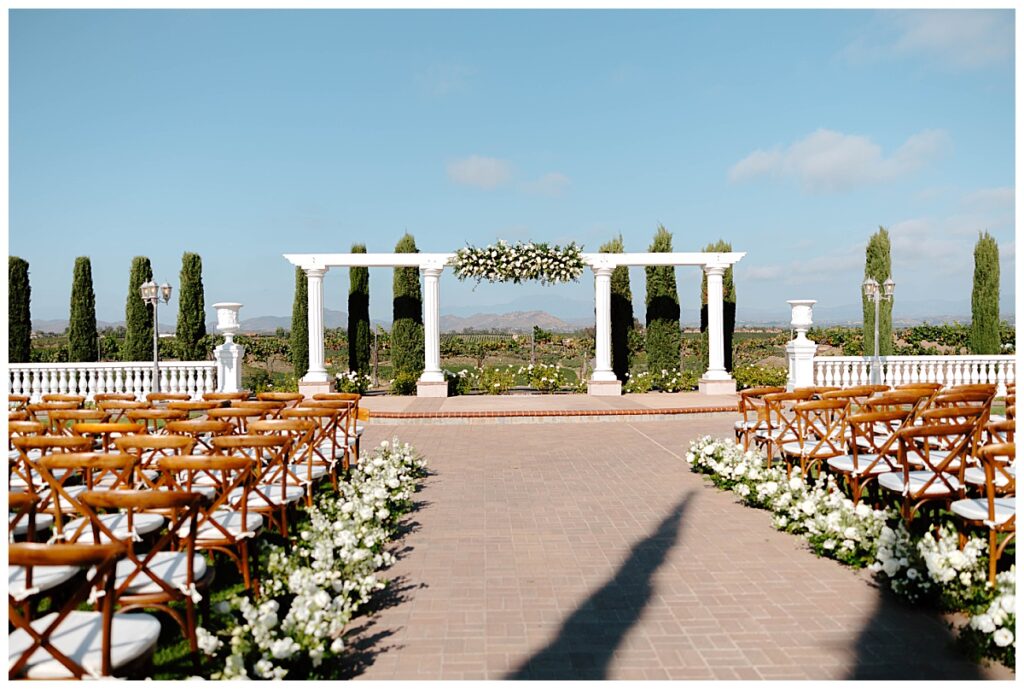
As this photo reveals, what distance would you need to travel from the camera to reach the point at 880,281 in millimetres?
20938

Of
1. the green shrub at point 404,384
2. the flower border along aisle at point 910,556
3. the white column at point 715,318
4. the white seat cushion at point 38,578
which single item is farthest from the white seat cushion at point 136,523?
the white column at point 715,318

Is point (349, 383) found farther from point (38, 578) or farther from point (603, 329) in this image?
point (38, 578)

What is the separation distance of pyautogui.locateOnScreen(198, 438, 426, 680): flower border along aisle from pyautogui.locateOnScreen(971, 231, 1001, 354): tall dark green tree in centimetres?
2075

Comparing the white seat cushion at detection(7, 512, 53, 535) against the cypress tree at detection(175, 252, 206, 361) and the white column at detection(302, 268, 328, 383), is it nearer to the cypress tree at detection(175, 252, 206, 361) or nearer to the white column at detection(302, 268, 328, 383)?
the white column at detection(302, 268, 328, 383)

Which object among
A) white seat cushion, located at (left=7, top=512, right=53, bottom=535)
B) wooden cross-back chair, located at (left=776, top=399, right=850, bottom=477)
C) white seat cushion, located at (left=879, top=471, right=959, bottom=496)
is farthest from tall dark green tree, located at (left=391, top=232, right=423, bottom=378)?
white seat cushion, located at (left=879, top=471, right=959, bottom=496)

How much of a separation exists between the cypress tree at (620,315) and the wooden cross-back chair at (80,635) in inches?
701

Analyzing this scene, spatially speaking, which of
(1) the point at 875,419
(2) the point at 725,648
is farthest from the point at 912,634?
(1) the point at 875,419

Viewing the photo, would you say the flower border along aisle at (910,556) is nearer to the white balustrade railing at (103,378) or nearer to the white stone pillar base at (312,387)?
the white stone pillar base at (312,387)

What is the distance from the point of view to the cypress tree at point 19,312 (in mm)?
19656

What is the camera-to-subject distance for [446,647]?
11.9 ft

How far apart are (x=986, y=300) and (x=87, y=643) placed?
23.8 metres

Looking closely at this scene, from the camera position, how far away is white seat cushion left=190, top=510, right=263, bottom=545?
413 cm

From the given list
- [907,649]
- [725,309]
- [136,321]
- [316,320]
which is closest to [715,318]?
[725,309]

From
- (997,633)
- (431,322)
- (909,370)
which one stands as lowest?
(997,633)
